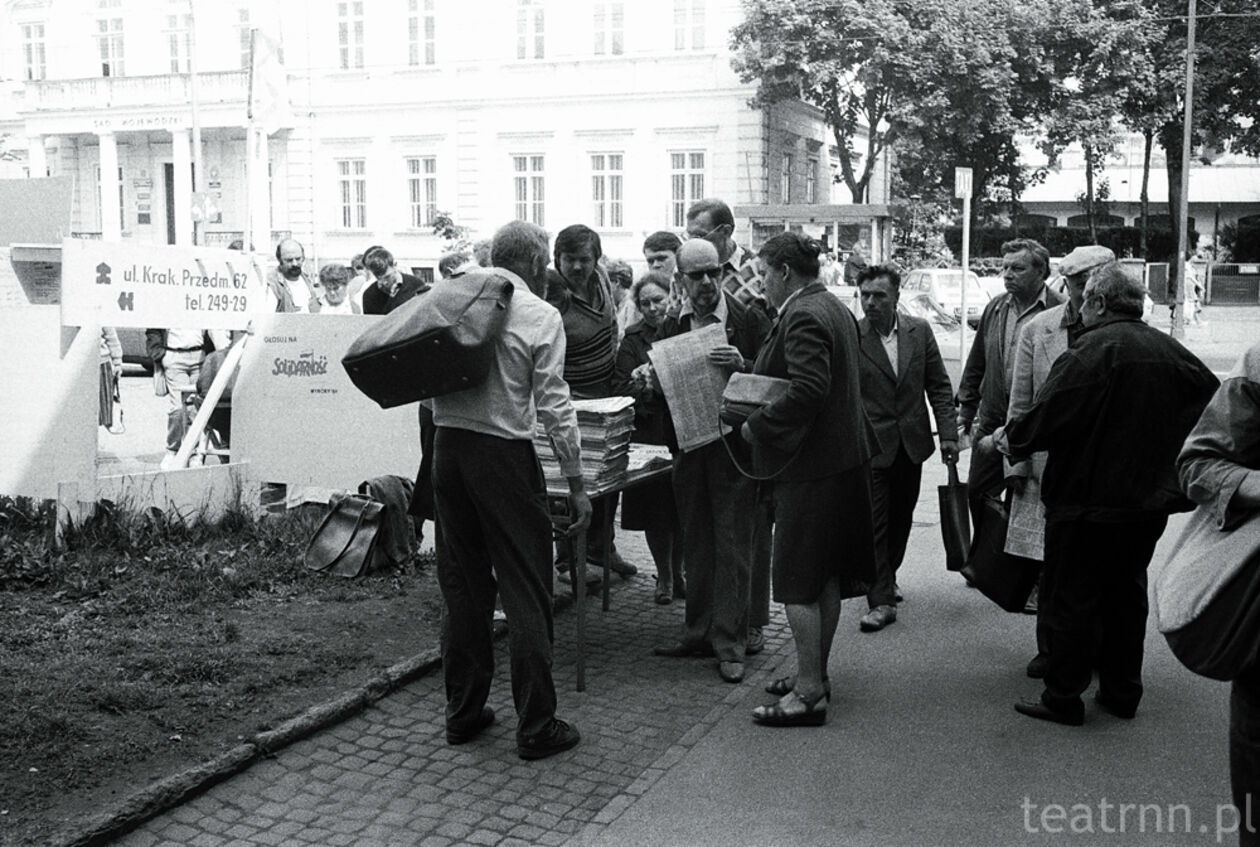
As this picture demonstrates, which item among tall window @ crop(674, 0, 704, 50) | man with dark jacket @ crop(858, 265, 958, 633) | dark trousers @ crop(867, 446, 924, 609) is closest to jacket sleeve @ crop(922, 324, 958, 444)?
man with dark jacket @ crop(858, 265, 958, 633)

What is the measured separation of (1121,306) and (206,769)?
3920 mm

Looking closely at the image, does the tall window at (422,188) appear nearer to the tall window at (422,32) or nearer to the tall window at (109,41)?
the tall window at (422,32)

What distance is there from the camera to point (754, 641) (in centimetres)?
693

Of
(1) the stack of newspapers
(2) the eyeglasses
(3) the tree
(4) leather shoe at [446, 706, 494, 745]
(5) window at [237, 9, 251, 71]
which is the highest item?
(5) window at [237, 9, 251, 71]

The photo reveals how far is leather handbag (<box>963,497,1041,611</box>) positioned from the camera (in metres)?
6.70

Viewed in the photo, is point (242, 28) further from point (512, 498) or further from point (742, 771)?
point (742, 771)

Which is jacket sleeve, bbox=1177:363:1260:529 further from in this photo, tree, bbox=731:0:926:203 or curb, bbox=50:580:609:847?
tree, bbox=731:0:926:203

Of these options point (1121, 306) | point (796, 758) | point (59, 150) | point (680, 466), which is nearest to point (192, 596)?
point (680, 466)

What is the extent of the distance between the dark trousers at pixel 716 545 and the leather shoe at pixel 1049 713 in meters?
1.32

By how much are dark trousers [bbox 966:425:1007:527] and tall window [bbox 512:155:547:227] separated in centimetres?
3575

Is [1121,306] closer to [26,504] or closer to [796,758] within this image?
[796,758]

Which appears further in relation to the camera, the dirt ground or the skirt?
the skirt

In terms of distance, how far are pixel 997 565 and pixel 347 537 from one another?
353 cm

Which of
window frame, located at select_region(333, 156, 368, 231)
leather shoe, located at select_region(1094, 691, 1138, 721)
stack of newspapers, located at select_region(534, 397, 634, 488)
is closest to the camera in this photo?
leather shoe, located at select_region(1094, 691, 1138, 721)
